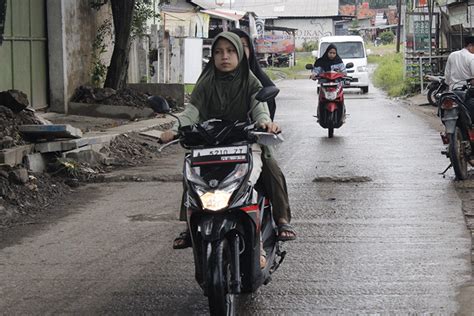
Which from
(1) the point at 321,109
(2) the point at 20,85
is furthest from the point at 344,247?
(2) the point at 20,85

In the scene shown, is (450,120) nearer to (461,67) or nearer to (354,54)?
(461,67)

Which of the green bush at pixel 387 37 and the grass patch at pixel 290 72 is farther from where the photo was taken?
the green bush at pixel 387 37

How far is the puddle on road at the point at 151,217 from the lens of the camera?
856cm

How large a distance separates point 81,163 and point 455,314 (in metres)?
7.09

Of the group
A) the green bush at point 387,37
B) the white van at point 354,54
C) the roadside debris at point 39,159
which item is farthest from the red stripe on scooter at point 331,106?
the green bush at point 387,37

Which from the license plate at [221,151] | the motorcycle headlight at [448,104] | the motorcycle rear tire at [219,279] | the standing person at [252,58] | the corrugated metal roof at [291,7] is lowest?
the motorcycle rear tire at [219,279]

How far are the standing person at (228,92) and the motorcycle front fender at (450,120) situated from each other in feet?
17.0

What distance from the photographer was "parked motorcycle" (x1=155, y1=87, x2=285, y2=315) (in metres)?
4.79

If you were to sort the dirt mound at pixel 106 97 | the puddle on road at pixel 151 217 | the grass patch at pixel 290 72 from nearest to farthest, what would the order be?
the puddle on road at pixel 151 217
the dirt mound at pixel 106 97
the grass patch at pixel 290 72

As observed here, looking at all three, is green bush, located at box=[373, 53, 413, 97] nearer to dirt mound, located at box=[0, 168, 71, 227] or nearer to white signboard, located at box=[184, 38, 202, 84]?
white signboard, located at box=[184, 38, 202, 84]

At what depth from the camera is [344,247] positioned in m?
7.22

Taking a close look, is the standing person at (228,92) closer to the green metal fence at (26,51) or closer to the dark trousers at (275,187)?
the dark trousers at (275,187)

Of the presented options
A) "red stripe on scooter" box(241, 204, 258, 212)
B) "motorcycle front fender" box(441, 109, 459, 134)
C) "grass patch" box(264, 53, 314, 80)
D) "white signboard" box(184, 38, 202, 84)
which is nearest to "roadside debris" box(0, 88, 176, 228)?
"red stripe on scooter" box(241, 204, 258, 212)

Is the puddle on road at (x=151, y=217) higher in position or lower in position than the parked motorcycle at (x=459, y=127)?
lower
